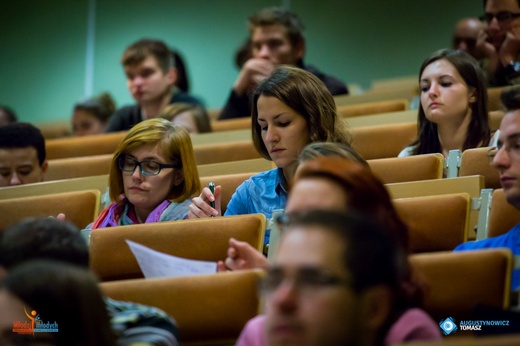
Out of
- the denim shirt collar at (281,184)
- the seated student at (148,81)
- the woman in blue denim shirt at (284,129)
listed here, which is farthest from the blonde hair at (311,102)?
the seated student at (148,81)

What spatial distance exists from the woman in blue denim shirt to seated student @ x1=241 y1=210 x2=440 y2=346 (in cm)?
130

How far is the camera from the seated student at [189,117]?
4.31m

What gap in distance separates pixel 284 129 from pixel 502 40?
1788 mm

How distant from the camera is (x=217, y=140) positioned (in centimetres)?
410

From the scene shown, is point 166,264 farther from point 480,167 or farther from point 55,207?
point 480,167

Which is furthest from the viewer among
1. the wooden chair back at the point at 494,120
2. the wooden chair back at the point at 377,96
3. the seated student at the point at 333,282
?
the wooden chair back at the point at 377,96

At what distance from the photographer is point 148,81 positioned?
497cm

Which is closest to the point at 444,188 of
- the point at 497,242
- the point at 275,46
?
the point at 497,242

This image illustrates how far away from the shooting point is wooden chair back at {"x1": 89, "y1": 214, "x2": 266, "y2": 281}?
2.40 metres

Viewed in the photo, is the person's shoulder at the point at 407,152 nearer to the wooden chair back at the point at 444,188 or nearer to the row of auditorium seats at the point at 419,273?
the wooden chair back at the point at 444,188

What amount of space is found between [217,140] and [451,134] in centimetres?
112

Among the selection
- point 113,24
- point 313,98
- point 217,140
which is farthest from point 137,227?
point 113,24

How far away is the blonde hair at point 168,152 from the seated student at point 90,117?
266cm

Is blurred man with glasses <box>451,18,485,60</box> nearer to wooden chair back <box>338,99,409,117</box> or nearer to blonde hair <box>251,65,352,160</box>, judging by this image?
wooden chair back <box>338,99,409,117</box>
